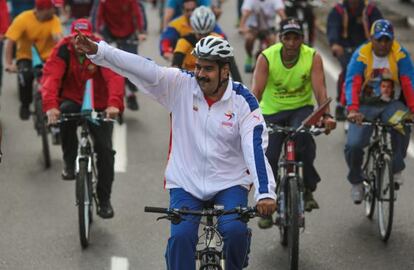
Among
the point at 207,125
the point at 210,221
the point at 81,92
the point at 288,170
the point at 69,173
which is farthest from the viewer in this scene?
the point at 69,173

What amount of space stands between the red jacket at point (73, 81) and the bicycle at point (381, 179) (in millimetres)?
2111

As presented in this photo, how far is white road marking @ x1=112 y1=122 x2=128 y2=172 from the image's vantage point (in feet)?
36.5

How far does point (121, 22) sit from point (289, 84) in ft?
19.2

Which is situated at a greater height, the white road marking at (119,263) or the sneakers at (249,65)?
the sneakers at (249,65)

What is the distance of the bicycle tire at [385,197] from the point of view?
829 centimetres

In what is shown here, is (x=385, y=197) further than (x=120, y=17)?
No

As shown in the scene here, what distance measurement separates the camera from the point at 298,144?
8336 mm

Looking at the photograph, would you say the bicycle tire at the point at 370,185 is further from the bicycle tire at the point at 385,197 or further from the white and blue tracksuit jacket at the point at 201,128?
the white and blue tracksuit jacket at the point at 201,128

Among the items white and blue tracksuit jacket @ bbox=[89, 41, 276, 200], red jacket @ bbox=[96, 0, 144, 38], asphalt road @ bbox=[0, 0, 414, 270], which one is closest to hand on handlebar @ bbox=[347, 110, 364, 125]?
asphalt road @ bbox=[0, 0, 414, 270]

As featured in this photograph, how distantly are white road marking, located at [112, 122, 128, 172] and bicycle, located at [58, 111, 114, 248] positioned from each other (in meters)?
2.26

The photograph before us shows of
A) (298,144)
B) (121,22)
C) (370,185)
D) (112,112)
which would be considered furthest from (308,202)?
(121,22)

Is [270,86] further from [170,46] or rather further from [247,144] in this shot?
[170,46]

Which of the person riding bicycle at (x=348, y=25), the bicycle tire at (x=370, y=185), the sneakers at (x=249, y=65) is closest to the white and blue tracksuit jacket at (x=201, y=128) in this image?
the bicycle tire at (x=370, y=185)

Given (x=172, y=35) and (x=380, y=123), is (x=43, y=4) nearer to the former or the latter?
(x=172, y=35)
